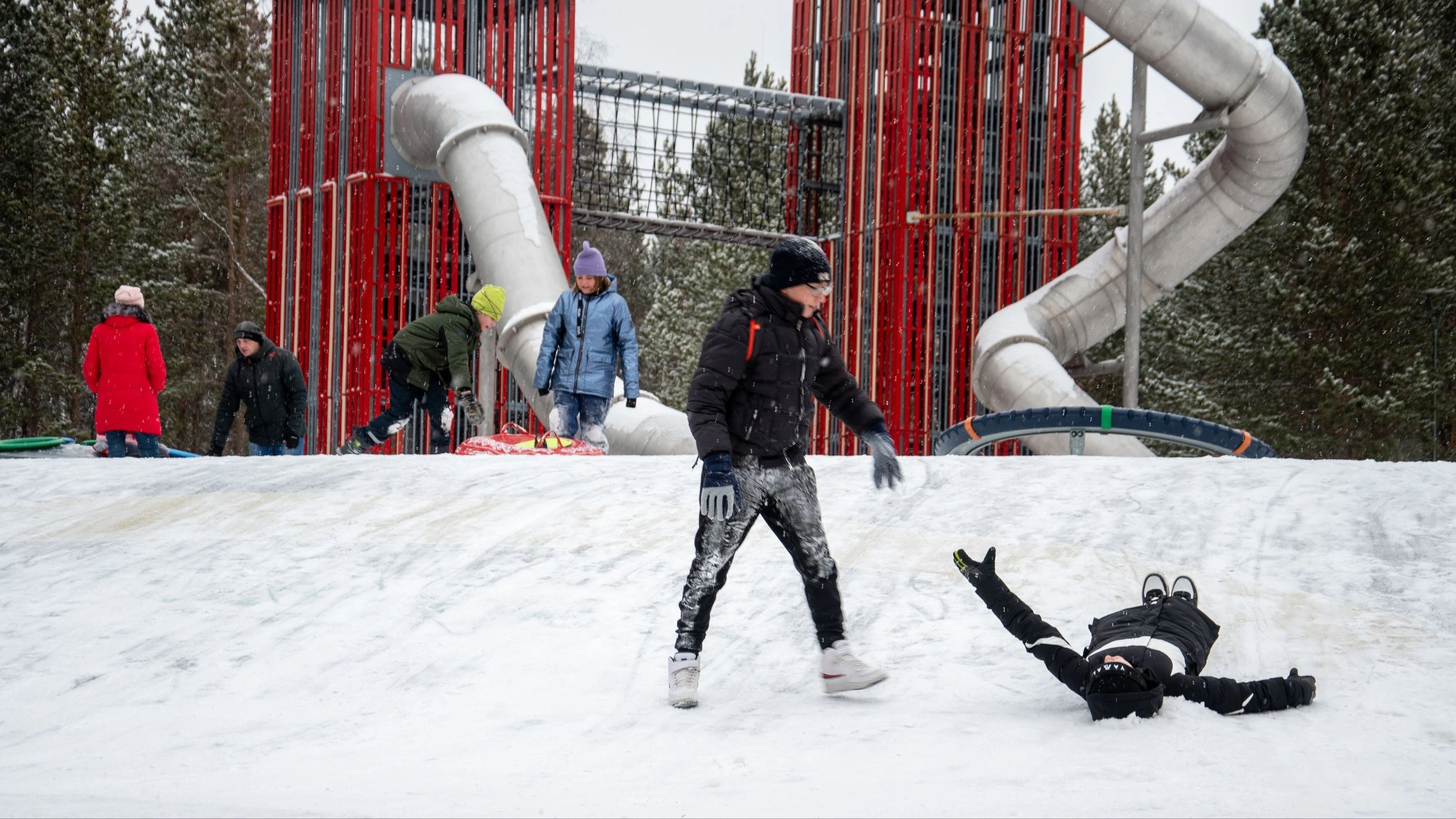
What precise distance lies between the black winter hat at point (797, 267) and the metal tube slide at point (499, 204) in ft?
31.6

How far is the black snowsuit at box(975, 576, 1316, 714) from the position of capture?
457 cm

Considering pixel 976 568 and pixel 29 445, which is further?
pixel 29 445

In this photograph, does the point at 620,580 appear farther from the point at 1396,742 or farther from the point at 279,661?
the point at 1396,742

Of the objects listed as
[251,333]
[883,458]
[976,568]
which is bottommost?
[976,568]

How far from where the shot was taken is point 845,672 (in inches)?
196

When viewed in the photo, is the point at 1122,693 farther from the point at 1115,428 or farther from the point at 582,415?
the point at 582,415

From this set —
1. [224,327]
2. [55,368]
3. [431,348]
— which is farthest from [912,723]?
Answer: [224,327]

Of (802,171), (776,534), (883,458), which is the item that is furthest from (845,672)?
(802,171)

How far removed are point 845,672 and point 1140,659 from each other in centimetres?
98

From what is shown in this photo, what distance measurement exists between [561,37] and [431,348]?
985cm

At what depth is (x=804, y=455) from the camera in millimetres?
5086

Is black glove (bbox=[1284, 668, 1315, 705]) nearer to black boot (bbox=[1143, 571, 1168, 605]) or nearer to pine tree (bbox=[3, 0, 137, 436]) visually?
black boot (bbox=[1143, 571, 1168, 605])

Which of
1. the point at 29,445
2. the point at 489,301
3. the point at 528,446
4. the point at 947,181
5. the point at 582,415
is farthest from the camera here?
the point at 947,181

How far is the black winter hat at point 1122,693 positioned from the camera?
14.6ft
